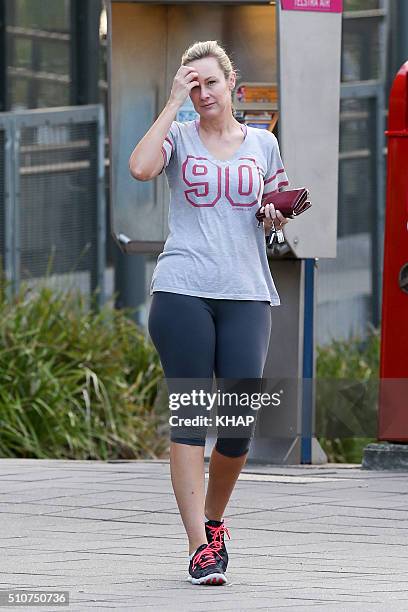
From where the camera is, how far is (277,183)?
223 inches

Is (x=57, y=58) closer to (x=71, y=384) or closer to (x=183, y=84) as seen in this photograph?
(x=71, y=384)

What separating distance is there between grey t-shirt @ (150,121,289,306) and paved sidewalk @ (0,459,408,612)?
988mm

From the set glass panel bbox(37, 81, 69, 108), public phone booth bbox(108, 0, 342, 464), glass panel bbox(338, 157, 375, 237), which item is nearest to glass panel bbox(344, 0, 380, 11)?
glass panel bbox(338, 157, 375, 237)

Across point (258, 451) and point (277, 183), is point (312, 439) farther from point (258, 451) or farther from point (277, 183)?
point (277, 183)

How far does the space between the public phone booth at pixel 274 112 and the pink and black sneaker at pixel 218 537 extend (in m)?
2.97

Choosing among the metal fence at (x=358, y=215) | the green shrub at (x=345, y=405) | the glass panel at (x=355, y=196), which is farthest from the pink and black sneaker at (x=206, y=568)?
the glass panel at (x=355, y=196)

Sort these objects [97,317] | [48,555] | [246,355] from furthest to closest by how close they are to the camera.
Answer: [97,317] < [48,555] < [246,355]

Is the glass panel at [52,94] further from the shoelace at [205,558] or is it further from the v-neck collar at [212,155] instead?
the shoelace at [205,558]

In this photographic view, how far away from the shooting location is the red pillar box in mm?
8203

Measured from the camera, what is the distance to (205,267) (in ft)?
17.9

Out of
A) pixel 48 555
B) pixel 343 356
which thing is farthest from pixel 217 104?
pixel 343 356

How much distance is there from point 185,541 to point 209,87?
1.83 m

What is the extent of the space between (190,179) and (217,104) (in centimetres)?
28

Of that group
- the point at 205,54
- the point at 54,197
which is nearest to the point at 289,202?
the point at 205,54
